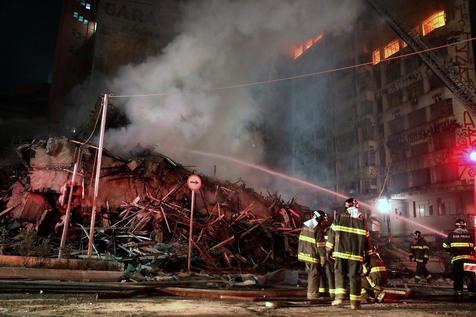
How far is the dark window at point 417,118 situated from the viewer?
33.2m

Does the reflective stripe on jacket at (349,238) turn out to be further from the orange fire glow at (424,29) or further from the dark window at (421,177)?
the dark window at (421,177)

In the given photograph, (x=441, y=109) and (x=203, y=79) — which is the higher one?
(x=441, y=109)

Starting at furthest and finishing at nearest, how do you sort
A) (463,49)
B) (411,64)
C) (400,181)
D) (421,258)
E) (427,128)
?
1. (400,181)
2. (411,64)
3. (427,128)
4. (463,49)
5. (421,258)

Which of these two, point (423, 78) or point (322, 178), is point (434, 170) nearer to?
point (423, 78)

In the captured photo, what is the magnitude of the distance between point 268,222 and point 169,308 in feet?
33.3

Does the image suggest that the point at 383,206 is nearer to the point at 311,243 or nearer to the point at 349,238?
the point at 311,243

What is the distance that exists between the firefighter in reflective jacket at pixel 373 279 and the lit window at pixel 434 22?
32741 mm

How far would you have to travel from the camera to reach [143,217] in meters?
13.1

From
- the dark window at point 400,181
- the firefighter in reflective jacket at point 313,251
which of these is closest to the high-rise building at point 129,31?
the firefighter in reflective jacket at point 313,251

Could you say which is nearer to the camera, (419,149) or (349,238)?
(349,238)

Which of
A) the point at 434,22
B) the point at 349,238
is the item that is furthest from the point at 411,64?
the point at 349,238

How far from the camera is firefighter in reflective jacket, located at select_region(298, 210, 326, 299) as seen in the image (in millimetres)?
6574

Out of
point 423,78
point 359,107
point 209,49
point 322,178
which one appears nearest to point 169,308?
point 209,49

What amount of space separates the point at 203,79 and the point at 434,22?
85.9 feet
